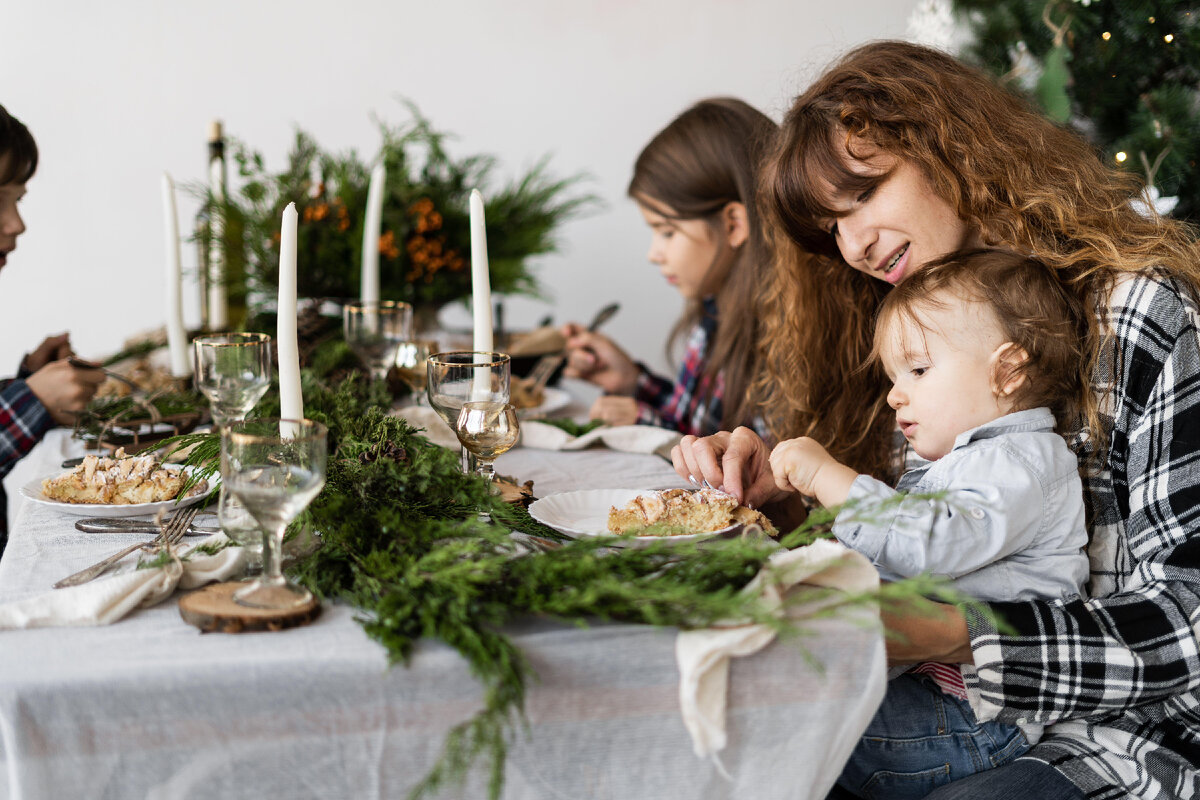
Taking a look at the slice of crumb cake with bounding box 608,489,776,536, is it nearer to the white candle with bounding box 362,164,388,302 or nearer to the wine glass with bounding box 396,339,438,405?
the wine glass with bounding box 396,339,438,405

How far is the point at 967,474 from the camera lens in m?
1.15

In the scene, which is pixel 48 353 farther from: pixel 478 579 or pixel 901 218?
pixel 901 218

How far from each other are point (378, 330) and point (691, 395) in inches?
36.6

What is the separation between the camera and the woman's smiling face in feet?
4.83

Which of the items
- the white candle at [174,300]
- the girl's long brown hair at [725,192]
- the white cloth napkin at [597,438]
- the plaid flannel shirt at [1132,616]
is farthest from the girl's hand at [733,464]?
the white candle at [174,300]

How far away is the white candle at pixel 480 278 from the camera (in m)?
1.25

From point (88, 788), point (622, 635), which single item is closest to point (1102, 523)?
point (622, 635)

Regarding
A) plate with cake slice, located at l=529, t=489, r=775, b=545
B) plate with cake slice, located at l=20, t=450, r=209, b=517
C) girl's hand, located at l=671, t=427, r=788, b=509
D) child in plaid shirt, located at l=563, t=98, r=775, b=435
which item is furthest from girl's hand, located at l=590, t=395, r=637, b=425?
plate with cake slice, located at l=20, t=450, r=209, b=517

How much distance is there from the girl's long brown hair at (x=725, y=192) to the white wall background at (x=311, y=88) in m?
1.33

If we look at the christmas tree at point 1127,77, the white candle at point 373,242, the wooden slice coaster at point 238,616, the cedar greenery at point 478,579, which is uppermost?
the christmas tree at point 1127,77

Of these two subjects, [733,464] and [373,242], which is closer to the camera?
[733,464]

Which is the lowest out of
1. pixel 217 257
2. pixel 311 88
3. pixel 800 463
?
pixel 800 463

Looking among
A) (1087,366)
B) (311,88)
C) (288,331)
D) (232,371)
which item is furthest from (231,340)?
(311,88)

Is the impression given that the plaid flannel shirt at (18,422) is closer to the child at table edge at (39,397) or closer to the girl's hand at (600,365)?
the child at table edge at (39,397)
